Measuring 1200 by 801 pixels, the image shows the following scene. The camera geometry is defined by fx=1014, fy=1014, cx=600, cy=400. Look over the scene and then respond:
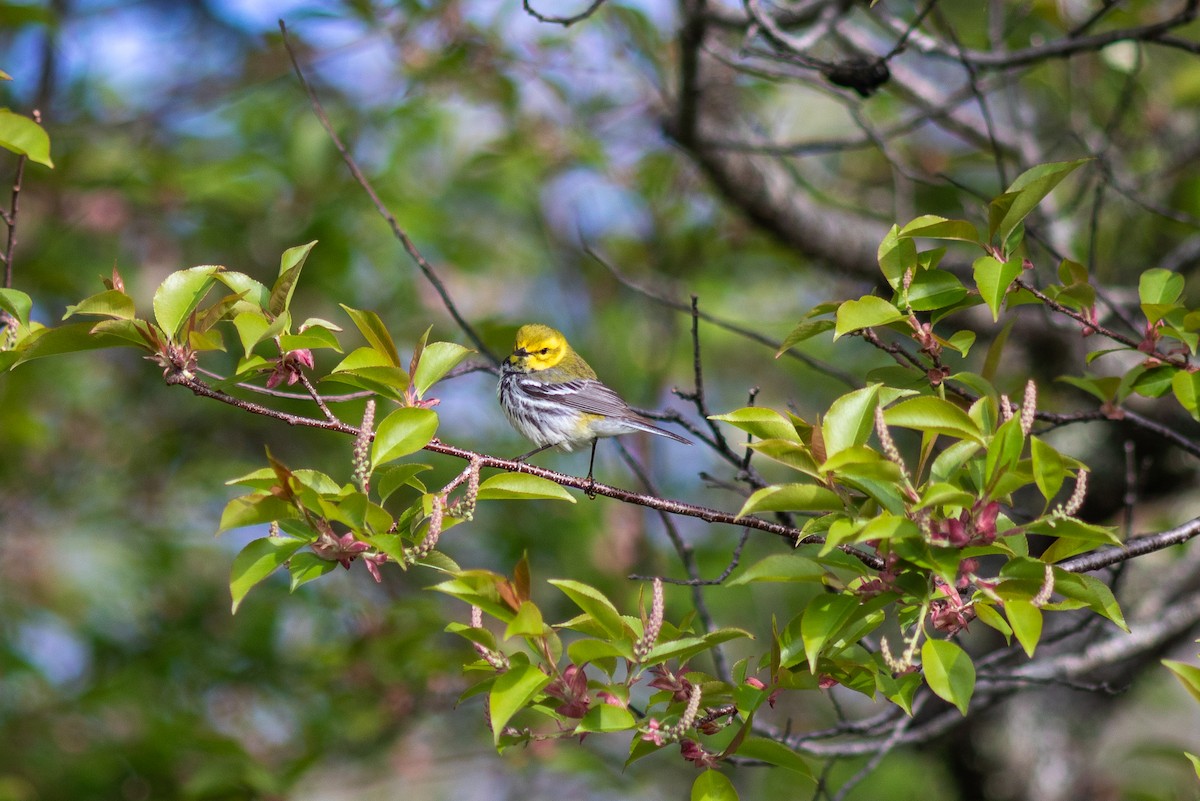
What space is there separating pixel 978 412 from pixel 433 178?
589 centimetres

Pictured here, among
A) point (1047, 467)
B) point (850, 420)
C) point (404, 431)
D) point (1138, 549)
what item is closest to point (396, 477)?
point (404, 431)

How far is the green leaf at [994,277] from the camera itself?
201cm

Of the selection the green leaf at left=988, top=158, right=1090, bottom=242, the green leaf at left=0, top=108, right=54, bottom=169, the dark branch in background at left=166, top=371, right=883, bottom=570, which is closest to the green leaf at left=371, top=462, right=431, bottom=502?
the dark branch in background at left=166, top=371, right=883, bottom=570

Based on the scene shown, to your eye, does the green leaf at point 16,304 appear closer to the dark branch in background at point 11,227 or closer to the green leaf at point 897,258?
the dark branch in background at point 11,227

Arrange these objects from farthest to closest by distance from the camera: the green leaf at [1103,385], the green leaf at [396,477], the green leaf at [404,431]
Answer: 1. the green leaf at [1103,385]
2. the green leaf at [396,477]
3. the green leaf at [404,431]

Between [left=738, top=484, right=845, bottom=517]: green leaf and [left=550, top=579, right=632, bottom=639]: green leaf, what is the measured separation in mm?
296

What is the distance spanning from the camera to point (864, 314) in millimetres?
2010

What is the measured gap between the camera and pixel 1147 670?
16.5ft

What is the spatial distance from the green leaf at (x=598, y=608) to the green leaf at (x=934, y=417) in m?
0.60

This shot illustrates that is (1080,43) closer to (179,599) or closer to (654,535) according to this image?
(654,535)

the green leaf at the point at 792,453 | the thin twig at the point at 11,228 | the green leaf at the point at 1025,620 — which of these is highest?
the green leaf at the point at 792,453

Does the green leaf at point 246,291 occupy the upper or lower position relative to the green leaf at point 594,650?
upper

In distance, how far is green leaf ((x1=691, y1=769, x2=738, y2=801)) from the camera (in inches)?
77.2

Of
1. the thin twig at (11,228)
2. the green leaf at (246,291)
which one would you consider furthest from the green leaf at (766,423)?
the thin twig at (11,228)
